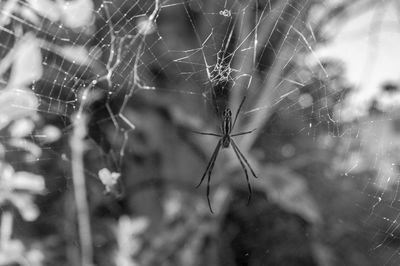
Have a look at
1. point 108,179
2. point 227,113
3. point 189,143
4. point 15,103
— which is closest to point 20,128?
point 15,103

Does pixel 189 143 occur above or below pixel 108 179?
below

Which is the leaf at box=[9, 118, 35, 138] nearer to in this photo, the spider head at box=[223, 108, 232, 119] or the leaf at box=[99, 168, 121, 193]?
the leaf at box=[99, 168, 121, 193]

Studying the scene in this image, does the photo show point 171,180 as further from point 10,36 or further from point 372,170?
point 10,36

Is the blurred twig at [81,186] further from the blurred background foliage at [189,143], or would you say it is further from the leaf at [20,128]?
the leaf at [20,128]

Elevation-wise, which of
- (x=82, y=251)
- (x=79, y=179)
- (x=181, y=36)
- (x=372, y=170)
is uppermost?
(x=181, y=36)

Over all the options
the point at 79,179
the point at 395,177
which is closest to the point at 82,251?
the point at 79,179

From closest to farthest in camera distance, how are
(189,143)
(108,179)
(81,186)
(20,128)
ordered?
(108,179), (20,128), (81,186), (189,143)

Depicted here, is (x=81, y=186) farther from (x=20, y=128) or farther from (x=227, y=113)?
(x=227, y=113)

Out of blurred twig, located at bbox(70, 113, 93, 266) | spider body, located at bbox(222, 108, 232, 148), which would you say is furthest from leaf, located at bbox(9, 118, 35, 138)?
spider body, located at bbox(222, 108, 232, 148)

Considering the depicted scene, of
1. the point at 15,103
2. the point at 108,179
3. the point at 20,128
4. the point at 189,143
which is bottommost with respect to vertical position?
the point at 189,143
